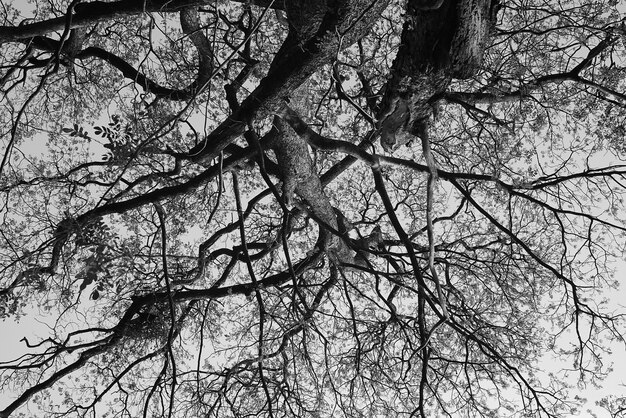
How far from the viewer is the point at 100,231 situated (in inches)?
210

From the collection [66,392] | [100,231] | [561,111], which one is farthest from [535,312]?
[66,392]

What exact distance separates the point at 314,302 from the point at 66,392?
13.1 feet

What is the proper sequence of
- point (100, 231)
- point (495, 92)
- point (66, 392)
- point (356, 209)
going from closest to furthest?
point (100, 231) → point (495, 92) → point (66, 392) → point (356, 209)

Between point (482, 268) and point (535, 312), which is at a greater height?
point (482, 268)

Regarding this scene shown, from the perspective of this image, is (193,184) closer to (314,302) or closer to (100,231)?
(100,231)

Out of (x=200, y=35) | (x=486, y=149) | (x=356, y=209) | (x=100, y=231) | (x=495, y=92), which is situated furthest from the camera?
(x=356, y=209)

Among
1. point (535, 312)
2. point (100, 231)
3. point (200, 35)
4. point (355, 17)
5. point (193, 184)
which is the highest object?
point (200, 35)

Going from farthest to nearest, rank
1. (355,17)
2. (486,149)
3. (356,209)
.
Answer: (356,209), (486,149), (355,17)

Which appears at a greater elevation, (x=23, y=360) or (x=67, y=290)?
(x=67, y=290)

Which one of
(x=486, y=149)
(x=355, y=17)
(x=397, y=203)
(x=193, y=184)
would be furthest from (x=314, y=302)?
(x=355, y=17)

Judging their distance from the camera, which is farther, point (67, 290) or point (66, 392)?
point (66, 392)

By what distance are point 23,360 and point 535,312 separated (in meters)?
7.08

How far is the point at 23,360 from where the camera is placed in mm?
7156

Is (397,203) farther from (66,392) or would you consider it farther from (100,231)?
(66,392)
